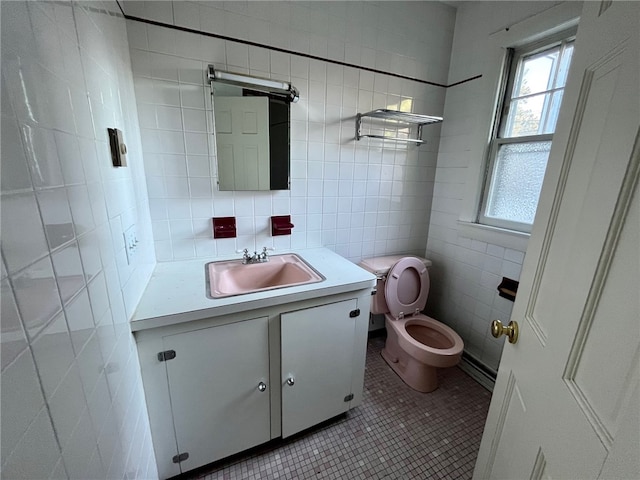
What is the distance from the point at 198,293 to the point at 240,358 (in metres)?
0.33

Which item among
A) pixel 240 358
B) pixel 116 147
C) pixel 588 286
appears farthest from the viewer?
pixel 240 358

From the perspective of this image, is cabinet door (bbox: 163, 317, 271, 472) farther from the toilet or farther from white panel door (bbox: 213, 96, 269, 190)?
the toilet

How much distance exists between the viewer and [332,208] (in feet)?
5.80

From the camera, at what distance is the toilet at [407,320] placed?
1.68 m

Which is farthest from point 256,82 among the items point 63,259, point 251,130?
point 63,259

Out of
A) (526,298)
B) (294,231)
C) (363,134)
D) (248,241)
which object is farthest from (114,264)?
(363,134)

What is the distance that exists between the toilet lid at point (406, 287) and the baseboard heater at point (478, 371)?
0.50 m

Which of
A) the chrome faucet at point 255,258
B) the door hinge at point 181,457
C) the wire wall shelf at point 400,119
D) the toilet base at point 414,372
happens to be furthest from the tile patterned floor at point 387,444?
the wire wall shelf at point 400,119

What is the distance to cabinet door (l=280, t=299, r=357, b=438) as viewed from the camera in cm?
119

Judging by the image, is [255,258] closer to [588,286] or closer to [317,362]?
[317,362]

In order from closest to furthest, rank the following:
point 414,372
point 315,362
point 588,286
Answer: point 588,286 → point 315,362 → point 414,372

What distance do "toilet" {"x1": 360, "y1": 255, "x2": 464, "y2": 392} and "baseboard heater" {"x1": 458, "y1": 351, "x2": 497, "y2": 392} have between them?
0.32 meters

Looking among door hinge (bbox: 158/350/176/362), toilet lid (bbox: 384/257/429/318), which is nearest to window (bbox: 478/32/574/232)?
toilet lid (bbox: 384/257/429/318)

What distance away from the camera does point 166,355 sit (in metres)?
0.97
